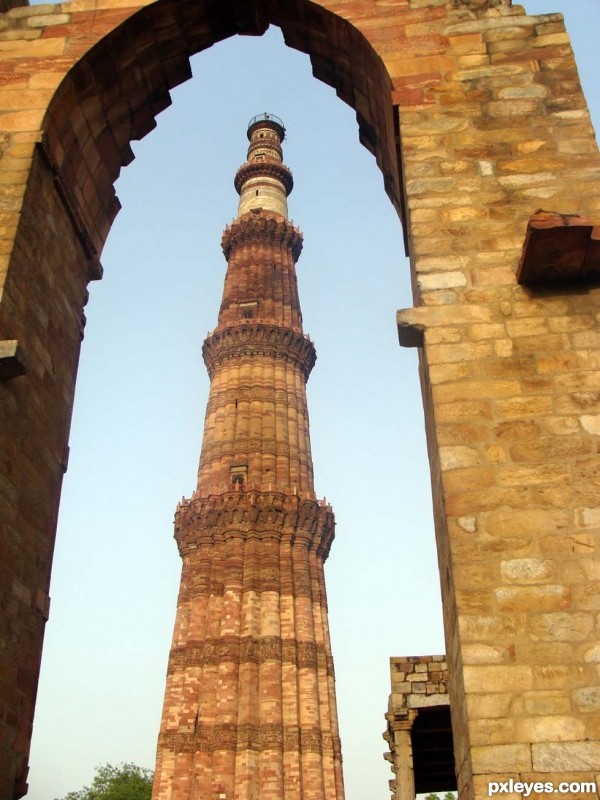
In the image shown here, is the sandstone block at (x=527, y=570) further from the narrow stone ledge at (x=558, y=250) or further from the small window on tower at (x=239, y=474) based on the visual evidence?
the small window on tower at (x=239, y=474)

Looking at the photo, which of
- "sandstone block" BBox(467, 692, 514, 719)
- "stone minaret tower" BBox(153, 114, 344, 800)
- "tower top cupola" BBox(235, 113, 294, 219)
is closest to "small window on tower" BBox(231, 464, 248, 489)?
"stone minaret tower" BBox(153, 114, 344, 800)

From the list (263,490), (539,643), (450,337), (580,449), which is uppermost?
(263,490)

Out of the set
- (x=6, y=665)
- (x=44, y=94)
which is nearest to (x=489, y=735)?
(x=6, y=665)

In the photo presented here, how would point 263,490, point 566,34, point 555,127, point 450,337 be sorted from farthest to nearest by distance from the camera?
point 263,490, point 566,34, point 555,127, point 450,337

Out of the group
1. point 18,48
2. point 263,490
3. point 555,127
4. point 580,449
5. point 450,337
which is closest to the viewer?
point 580,449

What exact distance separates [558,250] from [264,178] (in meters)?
25.2

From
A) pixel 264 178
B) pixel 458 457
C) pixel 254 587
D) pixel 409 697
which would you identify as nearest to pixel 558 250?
pixel 458 457

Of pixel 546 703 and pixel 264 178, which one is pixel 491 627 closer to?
pixel 546 703

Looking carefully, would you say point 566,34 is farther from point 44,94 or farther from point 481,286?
point 44,94

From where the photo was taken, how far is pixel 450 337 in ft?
13.1

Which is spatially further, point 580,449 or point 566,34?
point 566,34

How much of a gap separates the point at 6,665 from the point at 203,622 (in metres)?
14.0

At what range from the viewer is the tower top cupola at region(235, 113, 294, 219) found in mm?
27328

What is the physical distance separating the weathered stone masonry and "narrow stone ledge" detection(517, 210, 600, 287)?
63 millimetres
